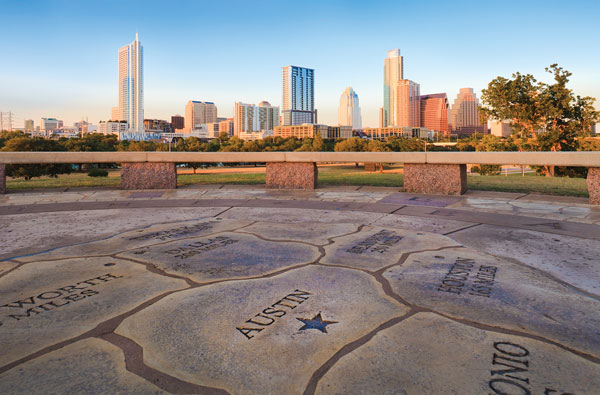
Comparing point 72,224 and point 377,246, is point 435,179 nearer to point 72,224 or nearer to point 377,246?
point 377,246

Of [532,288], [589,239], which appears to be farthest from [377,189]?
[532,288]

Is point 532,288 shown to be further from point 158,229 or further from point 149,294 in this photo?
point 158,229

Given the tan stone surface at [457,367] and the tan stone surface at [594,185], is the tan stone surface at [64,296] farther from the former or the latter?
the tan stone surface at [594,185]

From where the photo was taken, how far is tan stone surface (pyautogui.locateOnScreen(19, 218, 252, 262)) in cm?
367

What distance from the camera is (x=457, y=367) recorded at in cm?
177

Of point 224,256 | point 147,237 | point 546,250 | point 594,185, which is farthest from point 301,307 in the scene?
point 594,185

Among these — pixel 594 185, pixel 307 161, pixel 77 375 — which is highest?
pixel 307 161

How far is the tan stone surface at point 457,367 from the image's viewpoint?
64.1 inches

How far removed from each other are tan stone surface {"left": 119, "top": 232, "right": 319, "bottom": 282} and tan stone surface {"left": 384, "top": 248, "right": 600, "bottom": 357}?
903 millimetres

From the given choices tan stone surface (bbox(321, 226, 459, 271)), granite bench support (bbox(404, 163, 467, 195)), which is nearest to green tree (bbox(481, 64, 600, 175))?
granite bench support (bbox(404, 163, 467, 195))

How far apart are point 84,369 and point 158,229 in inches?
121

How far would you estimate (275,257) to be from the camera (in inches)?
138

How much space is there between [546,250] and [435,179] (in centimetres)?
401

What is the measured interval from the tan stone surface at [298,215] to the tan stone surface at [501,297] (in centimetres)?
197
